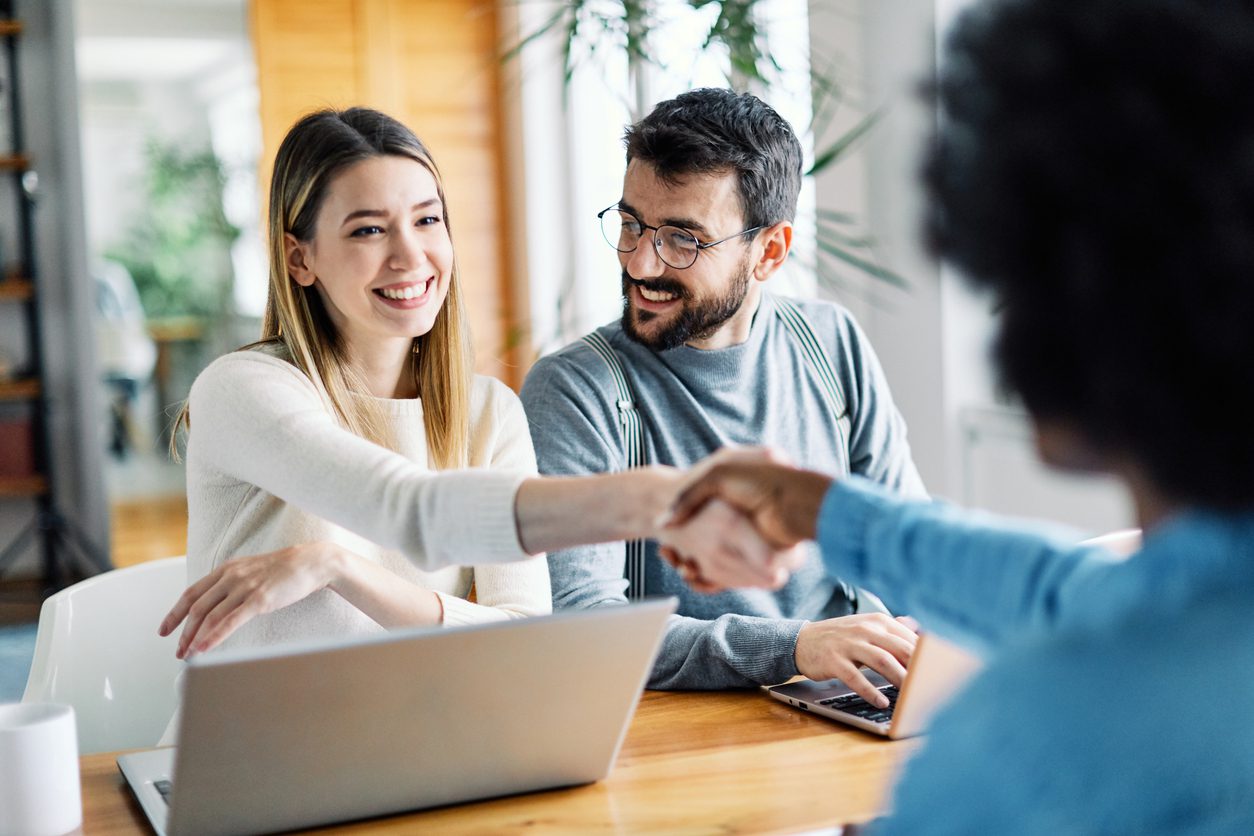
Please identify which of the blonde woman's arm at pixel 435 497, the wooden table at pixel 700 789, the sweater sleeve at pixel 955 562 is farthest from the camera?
the blonde woman's arm at pixel 435 497

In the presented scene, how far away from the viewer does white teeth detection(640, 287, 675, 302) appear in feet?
6.59

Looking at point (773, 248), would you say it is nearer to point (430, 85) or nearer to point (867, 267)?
point (867, 267)

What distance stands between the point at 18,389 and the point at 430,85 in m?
2.05

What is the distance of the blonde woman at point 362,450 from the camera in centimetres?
126

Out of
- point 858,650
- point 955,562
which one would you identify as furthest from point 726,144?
point 955,562

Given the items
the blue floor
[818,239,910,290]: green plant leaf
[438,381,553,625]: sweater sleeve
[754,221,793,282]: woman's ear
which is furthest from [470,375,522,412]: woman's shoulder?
the blue floor

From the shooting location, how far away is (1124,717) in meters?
0.62

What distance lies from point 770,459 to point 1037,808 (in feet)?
1.65

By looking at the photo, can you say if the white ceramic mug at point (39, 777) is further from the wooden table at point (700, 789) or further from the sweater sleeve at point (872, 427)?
the sweater sleeve at point (872, 427)

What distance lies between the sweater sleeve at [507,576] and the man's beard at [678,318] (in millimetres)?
244

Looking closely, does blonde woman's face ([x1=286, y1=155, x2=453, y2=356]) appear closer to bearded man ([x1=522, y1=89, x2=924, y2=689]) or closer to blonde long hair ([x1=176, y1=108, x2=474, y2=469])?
blonde long hair ([x1=176, y1=108, x2=474, y2=469])

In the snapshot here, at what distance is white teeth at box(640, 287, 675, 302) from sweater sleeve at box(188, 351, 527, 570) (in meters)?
0.58

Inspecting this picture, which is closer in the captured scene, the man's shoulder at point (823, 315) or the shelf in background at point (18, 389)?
the man's shoulder at point (823, 315)

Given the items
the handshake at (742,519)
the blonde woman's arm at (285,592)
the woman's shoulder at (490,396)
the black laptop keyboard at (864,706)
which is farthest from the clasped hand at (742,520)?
the woman's shoulder at (490,396)
